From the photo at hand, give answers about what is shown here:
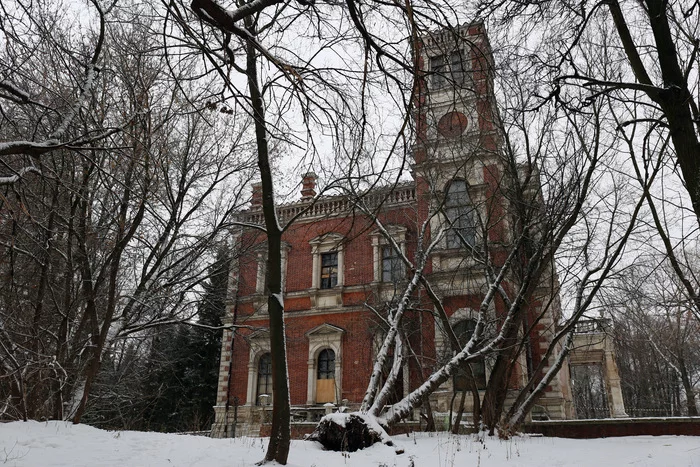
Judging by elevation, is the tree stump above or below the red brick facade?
below

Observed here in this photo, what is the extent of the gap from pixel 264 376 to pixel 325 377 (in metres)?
2.94

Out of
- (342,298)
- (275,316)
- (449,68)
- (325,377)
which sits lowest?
(325,377)

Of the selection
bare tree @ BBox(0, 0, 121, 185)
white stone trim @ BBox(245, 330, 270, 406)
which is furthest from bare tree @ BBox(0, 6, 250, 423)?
white stone trim @ BBox(245, 330, 270, 406)

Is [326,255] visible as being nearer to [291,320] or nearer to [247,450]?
[291,320]

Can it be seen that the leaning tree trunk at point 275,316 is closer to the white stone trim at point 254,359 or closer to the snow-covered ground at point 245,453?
the snow-covered ground at point 245,453

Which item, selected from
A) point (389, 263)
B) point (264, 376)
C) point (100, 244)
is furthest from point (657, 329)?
point (100, 244)

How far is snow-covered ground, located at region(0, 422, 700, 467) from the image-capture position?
5.92 meters

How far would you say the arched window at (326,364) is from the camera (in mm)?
20453

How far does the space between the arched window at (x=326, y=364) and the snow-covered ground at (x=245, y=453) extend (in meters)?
12.0

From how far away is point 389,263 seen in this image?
2120 cm

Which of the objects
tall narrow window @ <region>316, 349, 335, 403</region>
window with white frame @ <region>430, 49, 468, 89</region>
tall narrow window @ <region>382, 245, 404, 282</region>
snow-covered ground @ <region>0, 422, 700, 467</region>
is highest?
tall narrow window @ <region>382, 245, 404, 282</region>

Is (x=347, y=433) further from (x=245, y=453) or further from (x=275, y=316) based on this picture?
(x=275, y=316)

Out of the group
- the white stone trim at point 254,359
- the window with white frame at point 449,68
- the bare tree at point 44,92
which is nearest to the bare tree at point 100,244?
the bare tree at point 44,92

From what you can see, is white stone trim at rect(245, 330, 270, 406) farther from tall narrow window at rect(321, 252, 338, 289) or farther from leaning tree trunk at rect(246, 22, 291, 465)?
leaning tree trunk at rect(246, 22, 291, 465)
